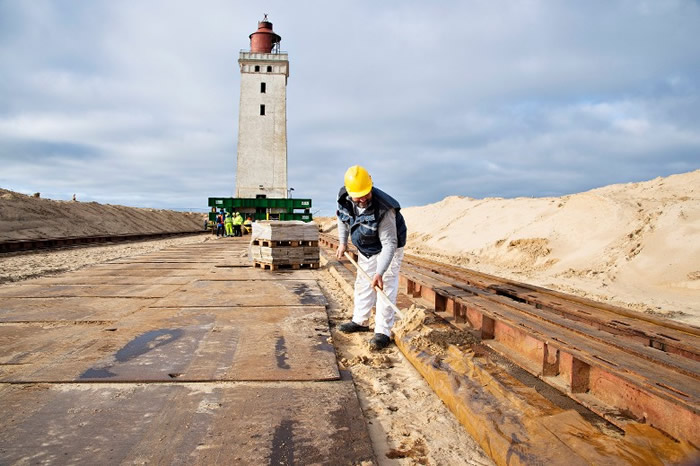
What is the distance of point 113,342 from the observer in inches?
147

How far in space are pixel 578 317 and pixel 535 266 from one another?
24.1 ft

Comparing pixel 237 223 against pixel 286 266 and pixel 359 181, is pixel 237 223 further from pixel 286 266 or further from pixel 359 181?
pixel 359 181

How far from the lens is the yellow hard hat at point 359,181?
12.5 ft

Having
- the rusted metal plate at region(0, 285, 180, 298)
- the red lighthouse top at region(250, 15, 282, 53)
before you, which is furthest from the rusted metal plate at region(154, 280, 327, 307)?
the red lighthouse top at region(250, 15, 282, 53)

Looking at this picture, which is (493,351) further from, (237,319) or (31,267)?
(31,267)

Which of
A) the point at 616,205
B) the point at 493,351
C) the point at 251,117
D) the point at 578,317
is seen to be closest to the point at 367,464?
the point at 493,351

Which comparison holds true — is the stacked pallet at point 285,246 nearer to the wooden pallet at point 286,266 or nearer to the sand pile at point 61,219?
the wooden pallet at point 286,266

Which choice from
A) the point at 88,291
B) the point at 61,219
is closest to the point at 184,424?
the point at 88,291

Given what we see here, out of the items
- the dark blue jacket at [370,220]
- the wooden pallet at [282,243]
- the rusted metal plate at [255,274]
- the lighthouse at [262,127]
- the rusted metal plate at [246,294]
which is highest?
the lighthouse at [262,127]

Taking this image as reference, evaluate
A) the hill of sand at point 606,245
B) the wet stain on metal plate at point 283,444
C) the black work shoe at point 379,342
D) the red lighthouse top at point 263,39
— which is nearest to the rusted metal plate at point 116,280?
the black work shoe at point 379,342

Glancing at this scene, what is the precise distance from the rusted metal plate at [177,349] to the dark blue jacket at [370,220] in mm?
947

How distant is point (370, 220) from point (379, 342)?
3.72ft

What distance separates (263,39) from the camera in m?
34.0

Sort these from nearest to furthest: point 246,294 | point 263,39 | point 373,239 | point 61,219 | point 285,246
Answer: point 373,239
point 246,294
point 285,246
point 61,219
point 263,39
